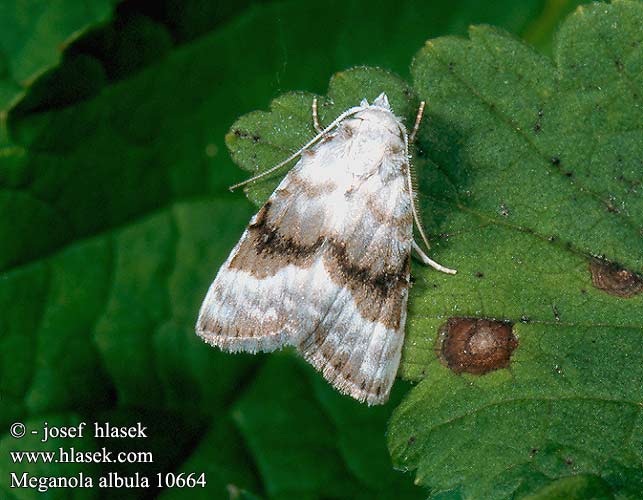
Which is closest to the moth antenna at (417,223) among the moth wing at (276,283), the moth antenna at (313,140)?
the moth antenna at (313,140)

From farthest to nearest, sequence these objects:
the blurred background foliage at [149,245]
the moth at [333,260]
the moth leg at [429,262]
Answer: the blurred background foliage at [149,245] < the moth at [333,260] < the moth leg at [429,262]

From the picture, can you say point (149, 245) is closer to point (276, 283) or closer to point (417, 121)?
point (276, 283)

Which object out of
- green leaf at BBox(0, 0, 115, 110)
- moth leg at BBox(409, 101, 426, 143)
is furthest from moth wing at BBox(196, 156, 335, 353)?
green leaf at BBox(0, 0, 115, 110)

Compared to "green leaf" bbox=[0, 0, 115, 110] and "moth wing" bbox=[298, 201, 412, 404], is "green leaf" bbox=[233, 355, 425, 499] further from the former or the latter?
"green leaf" bbox=[0, 0, 115, 110]

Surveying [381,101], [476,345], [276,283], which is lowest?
[276,283]

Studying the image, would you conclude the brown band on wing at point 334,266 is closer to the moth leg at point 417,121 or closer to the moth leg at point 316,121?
the moth leg at point 316,121

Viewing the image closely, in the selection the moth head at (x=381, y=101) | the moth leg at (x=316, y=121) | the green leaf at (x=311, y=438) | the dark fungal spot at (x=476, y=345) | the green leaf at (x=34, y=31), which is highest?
the moth head at (x=381, y=101)

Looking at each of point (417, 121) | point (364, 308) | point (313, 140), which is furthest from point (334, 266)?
point (417, 121)
